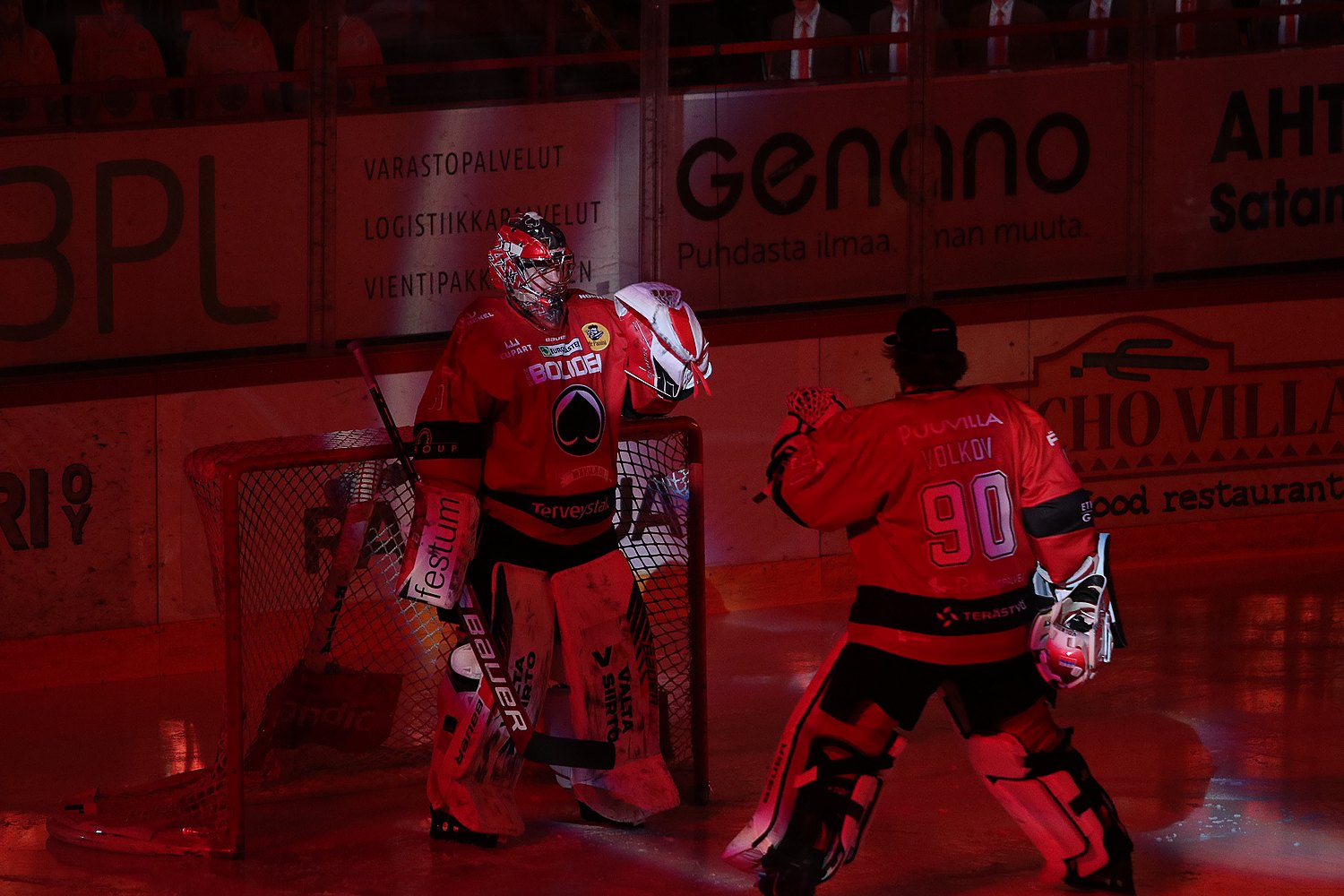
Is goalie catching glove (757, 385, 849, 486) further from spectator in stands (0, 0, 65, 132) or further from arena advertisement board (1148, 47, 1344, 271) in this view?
arena advertisement board (1148, 47, 1344, 271)

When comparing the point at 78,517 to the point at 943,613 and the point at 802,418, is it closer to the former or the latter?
→ the point at 802,418

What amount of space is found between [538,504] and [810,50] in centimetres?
358

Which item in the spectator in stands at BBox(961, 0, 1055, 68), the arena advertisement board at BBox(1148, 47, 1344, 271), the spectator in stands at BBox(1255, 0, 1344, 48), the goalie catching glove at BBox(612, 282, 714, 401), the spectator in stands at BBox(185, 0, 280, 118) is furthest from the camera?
the spectator in stands at BBox(1255, 0, 1344, 48)

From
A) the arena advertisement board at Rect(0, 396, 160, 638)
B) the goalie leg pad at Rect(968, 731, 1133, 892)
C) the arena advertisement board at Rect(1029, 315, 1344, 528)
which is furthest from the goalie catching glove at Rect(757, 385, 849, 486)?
the arena advertisement board at Rect(1029, 315, 1344, 528)

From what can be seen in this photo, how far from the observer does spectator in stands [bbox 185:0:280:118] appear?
6.71 meters

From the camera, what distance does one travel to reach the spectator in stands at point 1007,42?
785 centimetres

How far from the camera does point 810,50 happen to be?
769 cm

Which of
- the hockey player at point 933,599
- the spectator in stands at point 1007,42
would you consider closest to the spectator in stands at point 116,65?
the spectator in stands at point 1007,42

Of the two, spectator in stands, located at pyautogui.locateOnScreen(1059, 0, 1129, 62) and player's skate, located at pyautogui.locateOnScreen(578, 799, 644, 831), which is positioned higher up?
spectator in stands, located at pyautogui.locateOnScreen(1059, 0, 1129, 62)

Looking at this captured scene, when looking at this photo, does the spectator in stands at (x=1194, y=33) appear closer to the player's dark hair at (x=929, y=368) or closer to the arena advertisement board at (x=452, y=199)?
the arena advertisement board at (x=452, y=199)

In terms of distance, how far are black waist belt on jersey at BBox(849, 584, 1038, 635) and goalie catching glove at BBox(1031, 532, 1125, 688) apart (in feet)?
0.23

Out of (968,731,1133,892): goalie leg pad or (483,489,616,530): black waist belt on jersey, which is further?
(483,489,616,530): black waist belt on jersey

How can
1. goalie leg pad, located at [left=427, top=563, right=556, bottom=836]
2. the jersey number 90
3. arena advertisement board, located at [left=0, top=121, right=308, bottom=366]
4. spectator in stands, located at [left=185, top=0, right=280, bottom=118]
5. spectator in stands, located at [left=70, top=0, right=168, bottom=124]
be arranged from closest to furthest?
the jersey number 90 → goalie leg pad, located at [left=427, top=563, right=556, bottom=836] → arena advertisement board, located at [left=0, top=121, right=308, bottom=366] → spectator in stands, located at [left=70, top=0, right=168, bottom=124] → spectator in stands, located at [left=185, top=0, right=280, bottom=118]

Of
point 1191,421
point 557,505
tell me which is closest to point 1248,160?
point 1191,421
